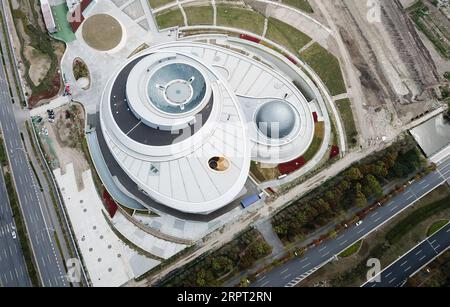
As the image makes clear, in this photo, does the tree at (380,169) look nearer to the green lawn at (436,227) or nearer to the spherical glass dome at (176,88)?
the green lawn at (436,227)

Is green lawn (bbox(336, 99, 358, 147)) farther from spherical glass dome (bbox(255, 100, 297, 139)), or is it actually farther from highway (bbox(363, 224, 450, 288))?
highway (bbox(363, 224, 450, 288))

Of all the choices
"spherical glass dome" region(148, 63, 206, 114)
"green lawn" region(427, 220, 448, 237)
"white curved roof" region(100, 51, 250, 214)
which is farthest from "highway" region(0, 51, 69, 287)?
"green lawn" region(427, 220, 448, 237)

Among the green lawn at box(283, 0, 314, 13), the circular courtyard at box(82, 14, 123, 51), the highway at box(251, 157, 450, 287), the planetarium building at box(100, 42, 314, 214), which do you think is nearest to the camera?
the highway at box(251, 157, 450, 287)

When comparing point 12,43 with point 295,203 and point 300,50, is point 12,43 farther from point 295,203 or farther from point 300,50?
point 295,203

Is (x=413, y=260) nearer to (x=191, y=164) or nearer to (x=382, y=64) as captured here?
(x=191, y=164)

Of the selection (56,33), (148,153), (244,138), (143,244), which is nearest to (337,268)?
(244,138)
